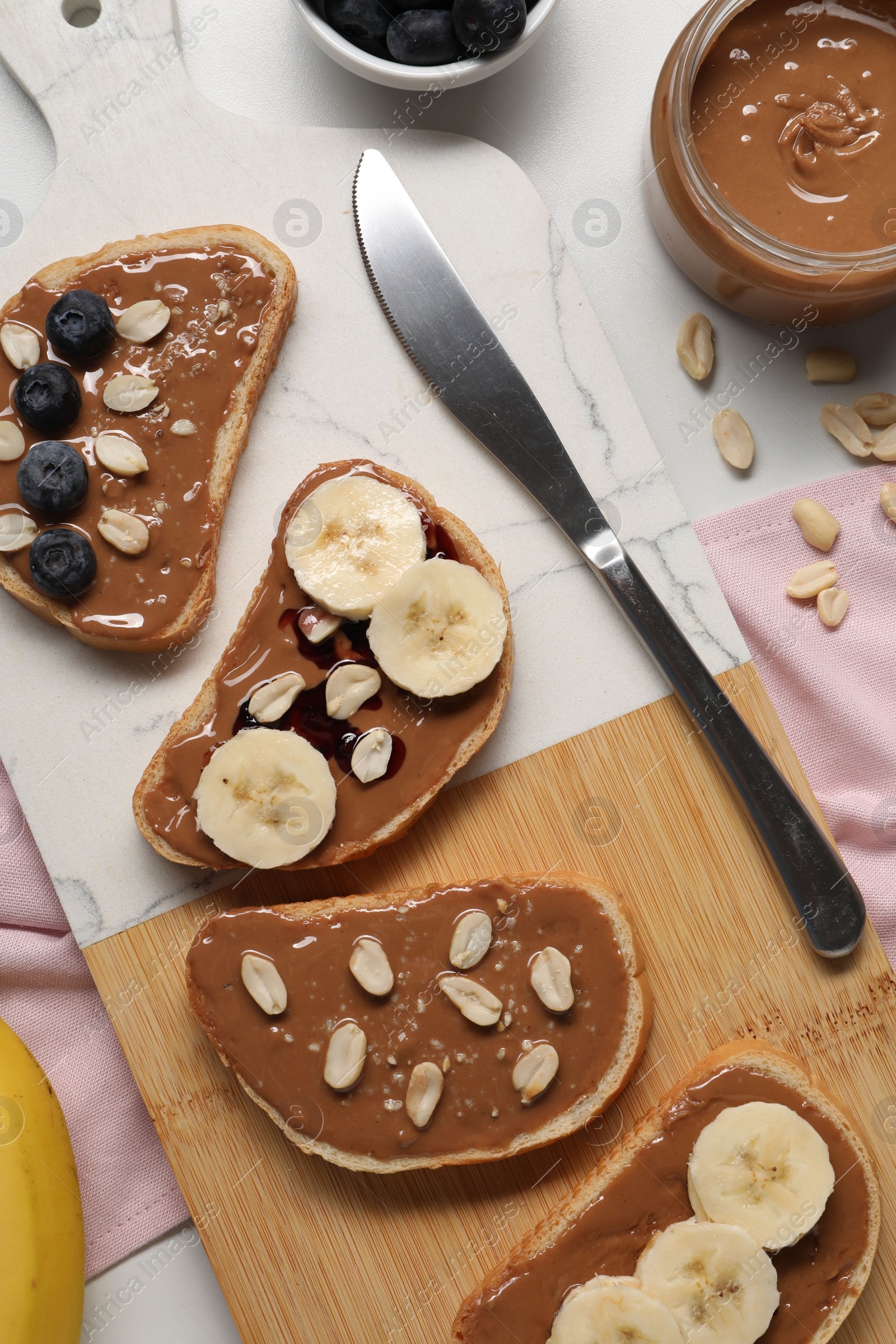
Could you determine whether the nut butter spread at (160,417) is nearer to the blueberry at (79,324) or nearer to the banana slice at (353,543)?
the blueberry at (79,324)

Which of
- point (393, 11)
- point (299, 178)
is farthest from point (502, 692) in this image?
point (393, 11)

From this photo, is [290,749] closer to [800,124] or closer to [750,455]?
[750,455]

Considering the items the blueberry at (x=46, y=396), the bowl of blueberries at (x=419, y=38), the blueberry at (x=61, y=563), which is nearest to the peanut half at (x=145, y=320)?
the blueberry at (x=46, y=396)

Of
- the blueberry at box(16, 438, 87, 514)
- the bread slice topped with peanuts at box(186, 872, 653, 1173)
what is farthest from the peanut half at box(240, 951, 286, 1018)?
the blueberry at box(16, 438, 87, 514)

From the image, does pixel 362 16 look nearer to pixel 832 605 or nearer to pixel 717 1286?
pixel 832 605

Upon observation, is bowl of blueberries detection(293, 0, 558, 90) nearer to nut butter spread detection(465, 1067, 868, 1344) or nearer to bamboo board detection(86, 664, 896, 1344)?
bamboo board detection(86, 664, 896, 1344)

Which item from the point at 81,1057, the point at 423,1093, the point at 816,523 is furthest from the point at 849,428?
the point at 81,1057

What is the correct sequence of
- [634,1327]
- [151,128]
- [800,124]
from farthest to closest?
[151,128], [800,124], [634,1327]
